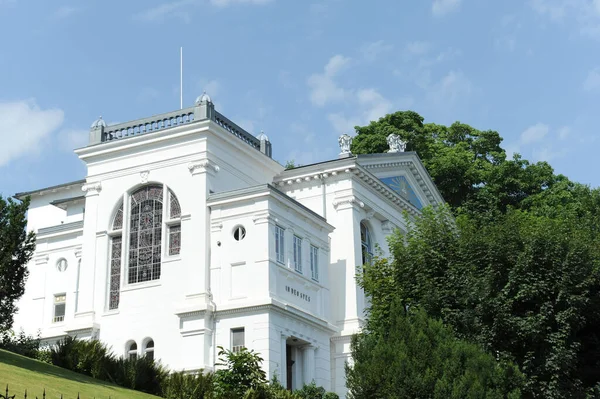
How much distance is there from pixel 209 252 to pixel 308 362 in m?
5.88

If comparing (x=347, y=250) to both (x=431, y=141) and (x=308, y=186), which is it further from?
(x=431, y=141)

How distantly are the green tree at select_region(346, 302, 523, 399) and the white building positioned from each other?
7.93 m

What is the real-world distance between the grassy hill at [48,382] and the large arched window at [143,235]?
23.5ft

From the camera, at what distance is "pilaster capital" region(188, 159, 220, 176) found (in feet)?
128

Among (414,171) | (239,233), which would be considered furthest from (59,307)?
(414,171)

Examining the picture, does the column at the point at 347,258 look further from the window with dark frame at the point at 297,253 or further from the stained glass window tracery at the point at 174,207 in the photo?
the stained glass window tracery at the point at 174,207

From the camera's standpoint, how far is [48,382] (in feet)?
94.0

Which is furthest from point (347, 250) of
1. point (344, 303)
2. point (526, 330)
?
point (526, 330)

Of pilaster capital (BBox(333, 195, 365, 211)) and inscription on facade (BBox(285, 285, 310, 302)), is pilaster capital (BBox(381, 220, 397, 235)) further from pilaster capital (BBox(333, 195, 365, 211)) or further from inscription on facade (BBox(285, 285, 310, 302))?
inscription on facade (BBox(285, 285, 310, 302))

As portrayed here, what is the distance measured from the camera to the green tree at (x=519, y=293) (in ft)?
95.9

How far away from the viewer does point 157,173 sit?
40250 millimetres

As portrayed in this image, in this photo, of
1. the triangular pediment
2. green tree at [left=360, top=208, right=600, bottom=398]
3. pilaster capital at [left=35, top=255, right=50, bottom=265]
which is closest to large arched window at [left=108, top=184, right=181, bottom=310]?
pilaster capital at [left=35, top=255, right=50, bottom=265]

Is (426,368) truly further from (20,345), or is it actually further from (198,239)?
(20,345)

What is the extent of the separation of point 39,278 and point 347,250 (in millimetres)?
15110
